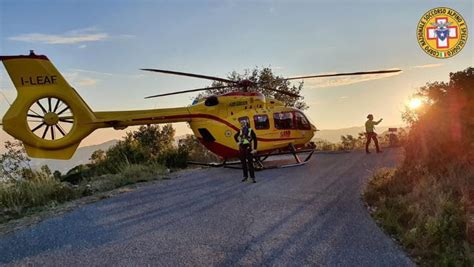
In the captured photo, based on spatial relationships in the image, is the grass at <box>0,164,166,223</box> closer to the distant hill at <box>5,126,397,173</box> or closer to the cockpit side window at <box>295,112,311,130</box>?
the distant hill at <box>5,126,397,173</box>

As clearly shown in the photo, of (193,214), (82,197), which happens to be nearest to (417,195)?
(193,214)

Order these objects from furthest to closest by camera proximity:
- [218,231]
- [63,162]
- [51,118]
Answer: [63,162] → [51,118] → [218,231]

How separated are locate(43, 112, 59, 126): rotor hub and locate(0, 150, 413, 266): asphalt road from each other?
3820 mm

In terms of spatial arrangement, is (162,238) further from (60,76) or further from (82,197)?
(60,76)

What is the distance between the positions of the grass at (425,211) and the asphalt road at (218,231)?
0.29 m

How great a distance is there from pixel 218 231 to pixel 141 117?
26.3 ft

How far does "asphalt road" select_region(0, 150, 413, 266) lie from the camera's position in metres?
6.43

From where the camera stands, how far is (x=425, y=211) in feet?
24.6

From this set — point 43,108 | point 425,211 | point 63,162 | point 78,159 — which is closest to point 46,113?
point 43,108

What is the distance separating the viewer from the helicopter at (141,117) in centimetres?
1278

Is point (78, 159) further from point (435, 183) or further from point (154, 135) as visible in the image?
point (435, 183)

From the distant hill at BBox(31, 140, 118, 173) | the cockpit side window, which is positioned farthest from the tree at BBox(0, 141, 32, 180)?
the cockpit side window

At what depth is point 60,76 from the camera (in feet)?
44.7

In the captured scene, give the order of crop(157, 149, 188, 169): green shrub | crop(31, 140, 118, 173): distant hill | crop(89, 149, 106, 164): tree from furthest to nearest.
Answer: crop(89, 149, 106, 164): tree, crop(157, 149, 188, 169): green shrub, crop(31, 140, 118, 173): distant hill
